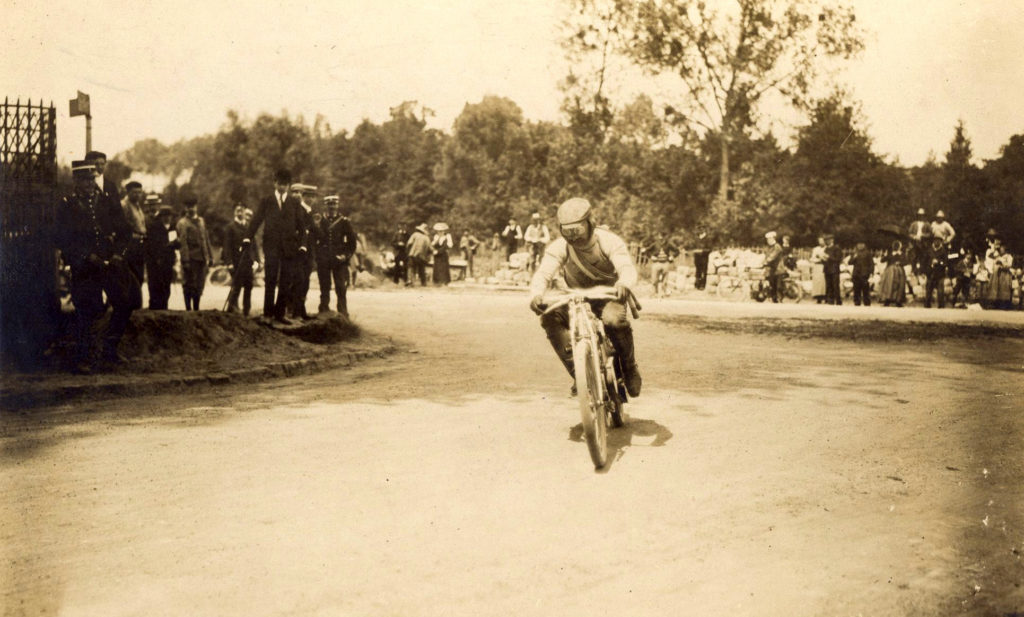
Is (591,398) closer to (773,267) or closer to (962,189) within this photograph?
(962,189)

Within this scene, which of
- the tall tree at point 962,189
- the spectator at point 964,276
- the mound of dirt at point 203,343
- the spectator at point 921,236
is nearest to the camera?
the tall tree at point 962,189

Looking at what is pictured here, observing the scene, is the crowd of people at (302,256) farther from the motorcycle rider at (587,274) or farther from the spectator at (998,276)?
the motorcycle rider at (587,274)

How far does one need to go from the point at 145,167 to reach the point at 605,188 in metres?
14.2

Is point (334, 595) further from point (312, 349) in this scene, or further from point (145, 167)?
point (145, 167)

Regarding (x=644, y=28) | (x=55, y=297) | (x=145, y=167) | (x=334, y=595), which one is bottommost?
(x=334, y=595)

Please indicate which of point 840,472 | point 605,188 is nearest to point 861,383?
point 840,472

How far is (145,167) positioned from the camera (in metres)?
13.4

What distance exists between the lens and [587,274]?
23.2 feet

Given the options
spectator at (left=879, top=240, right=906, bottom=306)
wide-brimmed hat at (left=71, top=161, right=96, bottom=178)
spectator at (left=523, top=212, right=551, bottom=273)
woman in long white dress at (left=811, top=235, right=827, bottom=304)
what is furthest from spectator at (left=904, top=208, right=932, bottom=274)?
wide-brimmed hat at (left=71, top=161, right=96, bottom=178)

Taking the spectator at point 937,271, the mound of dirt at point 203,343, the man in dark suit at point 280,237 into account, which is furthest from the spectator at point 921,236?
the mound of dirt at point 203,343

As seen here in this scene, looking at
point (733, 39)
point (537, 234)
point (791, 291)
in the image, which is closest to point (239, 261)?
point (733, 39)

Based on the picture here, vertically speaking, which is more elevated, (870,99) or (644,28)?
(644,28)

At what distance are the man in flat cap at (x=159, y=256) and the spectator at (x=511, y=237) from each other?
14.2 m

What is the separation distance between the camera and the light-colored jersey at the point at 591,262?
698 cm
